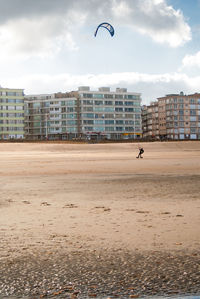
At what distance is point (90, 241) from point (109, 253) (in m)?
0.95

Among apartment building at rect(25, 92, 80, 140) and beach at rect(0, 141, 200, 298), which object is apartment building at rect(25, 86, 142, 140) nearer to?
apartment building at rect(25, 92, 80, 140)

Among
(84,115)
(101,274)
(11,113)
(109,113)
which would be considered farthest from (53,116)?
(101,274)

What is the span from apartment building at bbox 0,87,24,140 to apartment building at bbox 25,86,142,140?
425 inches

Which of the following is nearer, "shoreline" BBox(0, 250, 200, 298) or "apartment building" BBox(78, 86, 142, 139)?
"shoreline" BBox(0, 250, 200, 298)

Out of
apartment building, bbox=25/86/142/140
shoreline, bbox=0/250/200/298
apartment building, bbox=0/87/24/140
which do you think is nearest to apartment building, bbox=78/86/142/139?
apartment building, bbox=25/86/142/140

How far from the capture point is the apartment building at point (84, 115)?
17962 centimetres

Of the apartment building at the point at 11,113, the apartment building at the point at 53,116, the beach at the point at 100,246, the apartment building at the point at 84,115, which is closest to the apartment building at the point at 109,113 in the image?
the apartment building at the point at 84,115

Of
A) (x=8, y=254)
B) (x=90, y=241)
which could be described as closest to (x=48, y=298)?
(x=8, y=254)

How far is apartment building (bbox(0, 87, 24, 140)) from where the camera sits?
168250 millimetres

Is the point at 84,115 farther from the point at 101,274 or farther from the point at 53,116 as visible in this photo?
A: the point at 101,274

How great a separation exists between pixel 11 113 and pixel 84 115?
29.0 metres

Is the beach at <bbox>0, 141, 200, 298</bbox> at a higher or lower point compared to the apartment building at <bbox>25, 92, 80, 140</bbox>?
lower

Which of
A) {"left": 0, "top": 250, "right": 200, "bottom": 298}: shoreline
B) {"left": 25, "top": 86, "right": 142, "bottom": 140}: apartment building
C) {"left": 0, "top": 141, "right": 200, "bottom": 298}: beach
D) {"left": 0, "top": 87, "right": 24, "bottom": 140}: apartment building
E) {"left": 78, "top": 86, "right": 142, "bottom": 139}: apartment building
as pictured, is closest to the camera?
{"left": 0, "top": 250, "right": 200, "bottom": 298}: shoreline

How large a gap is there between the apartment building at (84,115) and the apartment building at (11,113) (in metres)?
10.8
